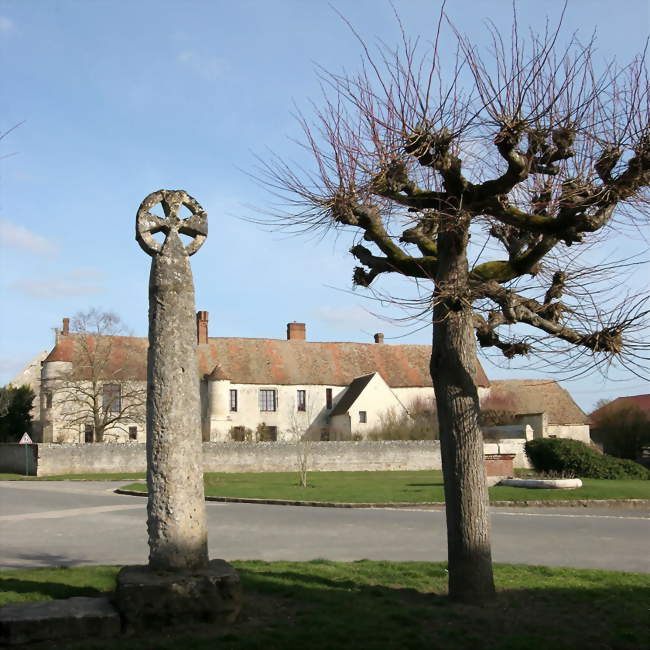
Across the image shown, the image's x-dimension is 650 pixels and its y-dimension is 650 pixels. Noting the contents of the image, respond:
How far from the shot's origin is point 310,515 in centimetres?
1741

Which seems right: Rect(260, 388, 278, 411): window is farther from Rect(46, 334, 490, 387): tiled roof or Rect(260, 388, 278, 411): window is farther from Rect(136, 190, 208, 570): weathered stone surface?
Rect(136, 190, 208, 570): weathered stone surface

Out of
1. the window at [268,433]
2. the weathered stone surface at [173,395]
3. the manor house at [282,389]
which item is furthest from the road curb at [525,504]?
the window at [268,433]

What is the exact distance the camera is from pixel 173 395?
708 cm

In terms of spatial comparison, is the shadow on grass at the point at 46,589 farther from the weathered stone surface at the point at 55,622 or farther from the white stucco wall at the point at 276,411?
the white stucco wall at the point at 276,411

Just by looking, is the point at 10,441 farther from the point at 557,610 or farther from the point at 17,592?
the point at 557,610

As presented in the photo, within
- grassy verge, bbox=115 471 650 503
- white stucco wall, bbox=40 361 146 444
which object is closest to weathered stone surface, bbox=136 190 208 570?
grassy verge, bbox=115 471 650 503

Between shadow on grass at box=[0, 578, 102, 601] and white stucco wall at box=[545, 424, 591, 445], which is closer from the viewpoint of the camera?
shadow on grass at box=[0, 578, 102, 601]

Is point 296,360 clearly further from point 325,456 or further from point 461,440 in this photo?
point 461,440

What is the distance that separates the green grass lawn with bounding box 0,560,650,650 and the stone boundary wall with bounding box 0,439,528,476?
2837cm

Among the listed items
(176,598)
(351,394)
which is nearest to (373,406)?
(351,394)

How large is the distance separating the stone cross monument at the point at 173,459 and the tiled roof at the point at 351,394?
4586cm

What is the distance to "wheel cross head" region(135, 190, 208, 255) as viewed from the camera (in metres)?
7.37

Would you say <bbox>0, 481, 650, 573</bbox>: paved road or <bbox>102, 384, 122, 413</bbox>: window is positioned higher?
<bbox>102, 384, 122, 413</bbox>: window

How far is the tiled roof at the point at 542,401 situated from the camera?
176ft
